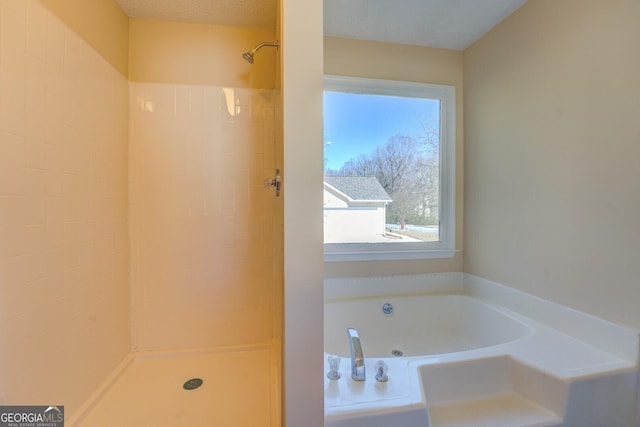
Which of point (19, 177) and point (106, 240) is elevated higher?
point (19, 177)

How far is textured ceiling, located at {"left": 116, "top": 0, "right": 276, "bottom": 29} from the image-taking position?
1.57 m

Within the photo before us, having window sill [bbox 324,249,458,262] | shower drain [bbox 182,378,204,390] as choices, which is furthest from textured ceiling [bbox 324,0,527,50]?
shower drain [bbox 182,378,204,390]

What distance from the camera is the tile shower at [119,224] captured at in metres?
0.99

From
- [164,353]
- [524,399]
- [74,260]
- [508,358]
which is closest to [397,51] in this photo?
[508,358]

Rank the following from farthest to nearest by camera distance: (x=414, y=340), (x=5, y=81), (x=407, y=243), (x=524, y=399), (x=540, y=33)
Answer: (x=407, y=243), (x=414, y=340), (x=540, y=33), (x=524, y=399), (x=5, y=81)

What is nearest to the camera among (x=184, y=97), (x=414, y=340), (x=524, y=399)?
(x=524, y=399)

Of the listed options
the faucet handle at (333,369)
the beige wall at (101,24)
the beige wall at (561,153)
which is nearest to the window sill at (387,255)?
the beige wall at (561,153)

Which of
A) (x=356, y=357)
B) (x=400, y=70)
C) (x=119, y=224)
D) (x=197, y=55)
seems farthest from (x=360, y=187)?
(x=119, y=224)

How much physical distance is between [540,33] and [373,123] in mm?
1095

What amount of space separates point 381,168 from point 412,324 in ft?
4.05

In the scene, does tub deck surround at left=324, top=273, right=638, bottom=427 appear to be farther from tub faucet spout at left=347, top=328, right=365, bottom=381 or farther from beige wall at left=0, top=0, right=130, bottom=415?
beige wall at left=0, top=0, right=130, bottom=415

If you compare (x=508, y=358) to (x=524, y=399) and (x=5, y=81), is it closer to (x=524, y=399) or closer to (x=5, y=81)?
(x=524, y=399)

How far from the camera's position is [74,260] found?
4.09ft

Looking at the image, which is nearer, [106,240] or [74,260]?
[74,260]
